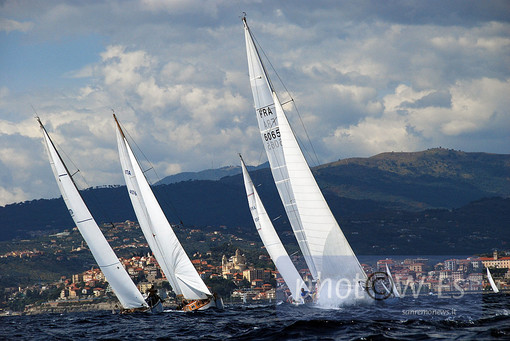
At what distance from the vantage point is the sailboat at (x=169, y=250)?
133 feet

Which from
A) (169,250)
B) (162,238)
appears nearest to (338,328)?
(169,250)

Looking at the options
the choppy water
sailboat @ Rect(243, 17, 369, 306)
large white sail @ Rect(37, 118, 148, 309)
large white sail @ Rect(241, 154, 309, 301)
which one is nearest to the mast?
sailboat @ Rect(243, 17, 369, 306)

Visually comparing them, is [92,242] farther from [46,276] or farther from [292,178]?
[46,276]

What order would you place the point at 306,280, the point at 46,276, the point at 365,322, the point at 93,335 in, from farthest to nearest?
the point at 46,276 → the point at 306,280 → the point at 93,335 → the point at 365,322

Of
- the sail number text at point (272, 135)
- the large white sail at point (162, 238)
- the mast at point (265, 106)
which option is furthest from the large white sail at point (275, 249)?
the sail number text at point (272, 135)

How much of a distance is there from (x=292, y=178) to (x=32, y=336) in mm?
13480

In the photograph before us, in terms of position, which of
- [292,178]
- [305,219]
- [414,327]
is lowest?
[414,327]

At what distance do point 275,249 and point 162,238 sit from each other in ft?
26.6

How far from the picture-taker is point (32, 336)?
28.8 meters

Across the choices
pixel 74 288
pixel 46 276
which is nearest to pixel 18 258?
pixel 46 276

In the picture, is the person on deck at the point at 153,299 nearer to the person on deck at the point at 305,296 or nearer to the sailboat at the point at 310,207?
the person on deck at the point at 305,296

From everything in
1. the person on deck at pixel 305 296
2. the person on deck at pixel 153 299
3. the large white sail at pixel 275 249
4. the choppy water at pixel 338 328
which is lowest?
the choppy water at pixel 338 328

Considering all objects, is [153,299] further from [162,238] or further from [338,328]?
[338,328]
